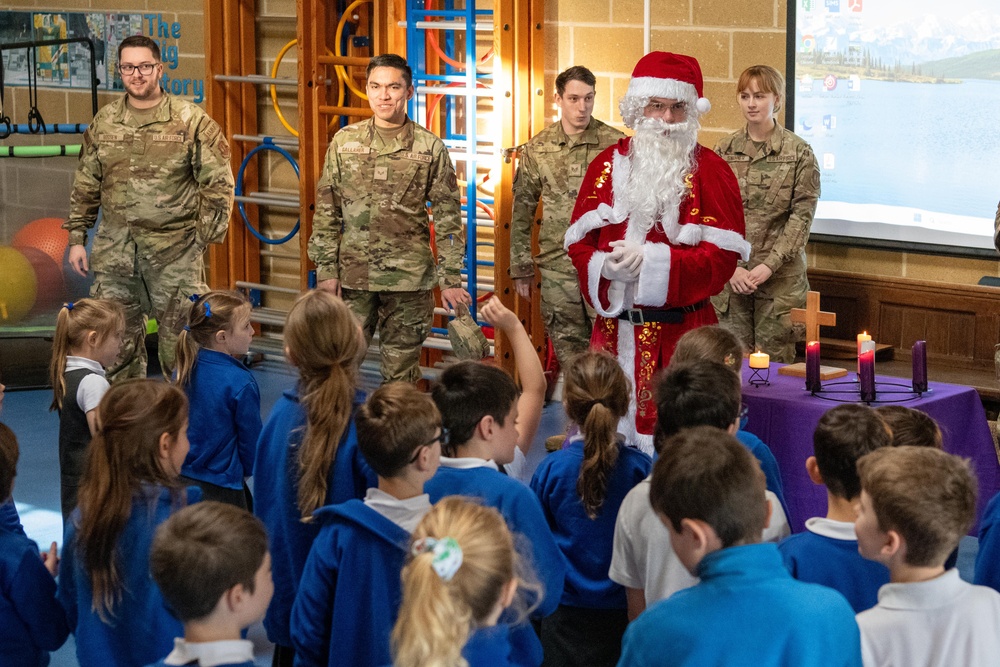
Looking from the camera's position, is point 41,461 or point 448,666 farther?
point 41,461

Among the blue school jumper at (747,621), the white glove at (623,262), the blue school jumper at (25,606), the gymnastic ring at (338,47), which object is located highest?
the gymnastic ring at (338,47)

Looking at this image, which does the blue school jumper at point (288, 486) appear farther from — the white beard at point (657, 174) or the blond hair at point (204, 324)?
the white beard at point (657, 174)

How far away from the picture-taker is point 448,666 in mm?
1694

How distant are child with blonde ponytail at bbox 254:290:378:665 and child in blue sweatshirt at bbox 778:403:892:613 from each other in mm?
896

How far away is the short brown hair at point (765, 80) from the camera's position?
16.7 ft

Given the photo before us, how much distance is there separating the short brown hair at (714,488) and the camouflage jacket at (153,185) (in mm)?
3858

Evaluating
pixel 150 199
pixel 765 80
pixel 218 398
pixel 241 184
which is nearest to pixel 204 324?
pixel 218 398

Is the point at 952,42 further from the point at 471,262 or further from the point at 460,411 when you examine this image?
the point at 460,411

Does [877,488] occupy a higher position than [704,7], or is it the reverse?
[704,7]

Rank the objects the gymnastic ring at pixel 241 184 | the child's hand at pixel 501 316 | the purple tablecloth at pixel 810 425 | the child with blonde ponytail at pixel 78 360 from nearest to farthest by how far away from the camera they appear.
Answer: the child's hand at pixel 501 316 → the child with blonde ponytail at pixel 78 360 → the purple tablecloth at pixel 810 425 → the gymnastic ring at pixel 241 184

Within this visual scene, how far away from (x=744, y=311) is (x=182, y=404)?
131 inches

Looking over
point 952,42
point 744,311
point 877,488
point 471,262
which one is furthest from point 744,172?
point 877,488

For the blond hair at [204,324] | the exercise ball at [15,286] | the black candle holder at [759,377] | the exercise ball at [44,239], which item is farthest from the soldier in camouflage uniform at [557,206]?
the exercise ball at [15,286]

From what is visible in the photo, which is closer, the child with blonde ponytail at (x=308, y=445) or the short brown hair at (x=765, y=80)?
the child with blonde ponytail at (x=308, y=445)
